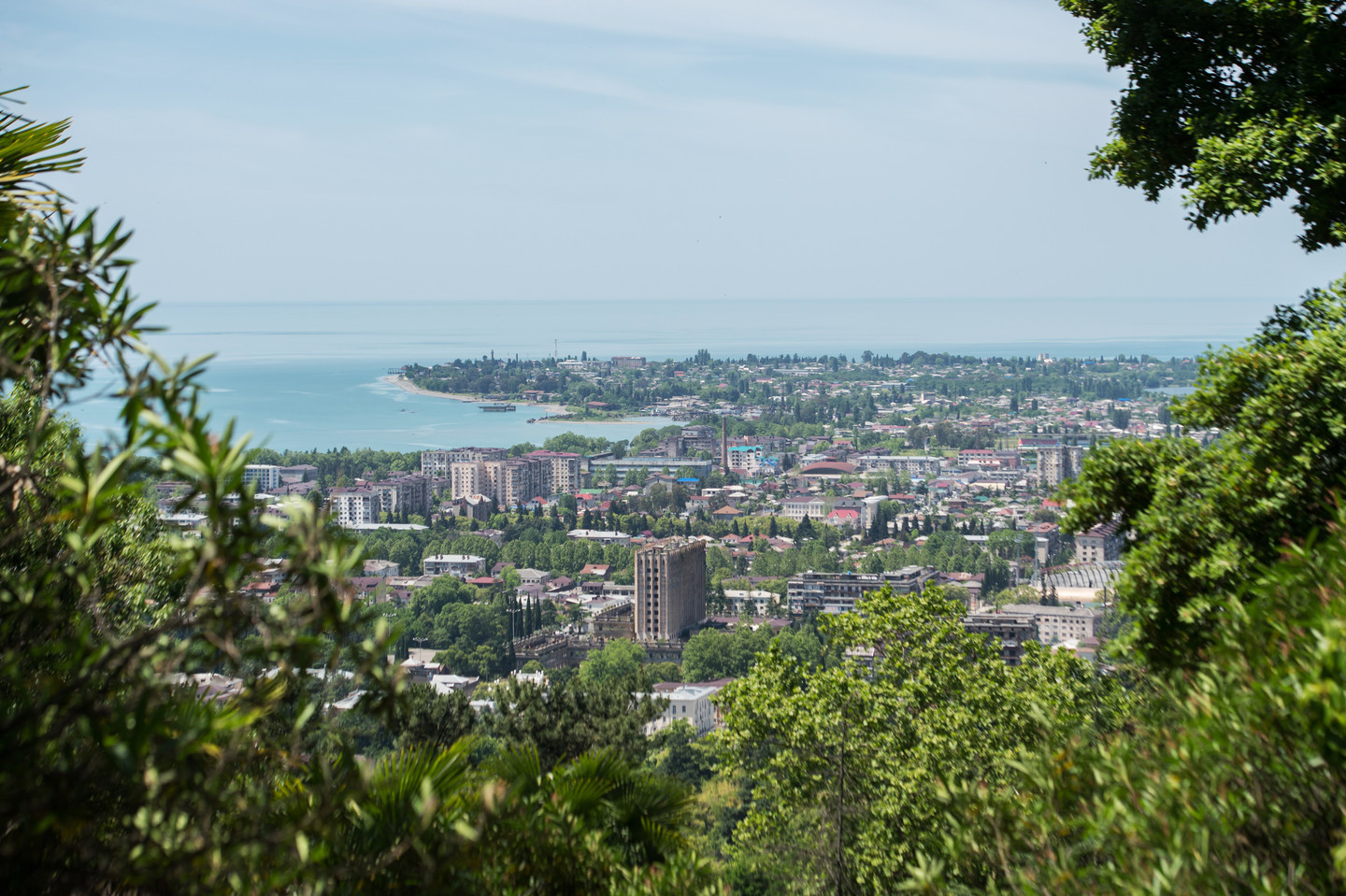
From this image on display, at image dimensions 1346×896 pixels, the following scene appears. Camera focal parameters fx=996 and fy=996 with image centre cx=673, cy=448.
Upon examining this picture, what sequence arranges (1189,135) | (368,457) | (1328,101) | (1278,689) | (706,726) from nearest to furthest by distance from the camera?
(1278,689), (1328,101), (1189,135), (706,726), (368,457)

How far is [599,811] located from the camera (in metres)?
2.44

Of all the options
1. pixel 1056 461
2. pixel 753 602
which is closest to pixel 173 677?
pixel 753 602

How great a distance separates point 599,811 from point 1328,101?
2.77 metres

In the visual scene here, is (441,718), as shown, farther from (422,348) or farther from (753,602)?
(422,348)

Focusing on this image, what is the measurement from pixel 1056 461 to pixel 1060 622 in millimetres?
27312

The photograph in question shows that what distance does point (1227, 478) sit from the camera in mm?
2479

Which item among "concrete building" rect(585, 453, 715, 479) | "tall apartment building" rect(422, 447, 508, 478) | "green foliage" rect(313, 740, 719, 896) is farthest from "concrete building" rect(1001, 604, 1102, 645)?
"tall apartment building" rect(422, 447, 508, 478)

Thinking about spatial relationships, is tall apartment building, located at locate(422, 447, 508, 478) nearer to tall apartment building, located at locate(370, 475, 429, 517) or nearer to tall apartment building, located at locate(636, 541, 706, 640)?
tall apartment building, located at locate(370, 475, 429, 517)

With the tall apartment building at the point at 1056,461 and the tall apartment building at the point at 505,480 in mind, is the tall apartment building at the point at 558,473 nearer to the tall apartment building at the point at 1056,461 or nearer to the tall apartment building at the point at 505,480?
the tall apartment building at the point at 505,480

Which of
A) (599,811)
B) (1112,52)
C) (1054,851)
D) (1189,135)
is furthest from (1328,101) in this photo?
(599,811)

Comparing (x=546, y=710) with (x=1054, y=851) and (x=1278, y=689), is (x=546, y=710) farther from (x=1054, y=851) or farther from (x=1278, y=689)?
(x=1278, y=689)

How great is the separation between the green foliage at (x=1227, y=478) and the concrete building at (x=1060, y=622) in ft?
78.9

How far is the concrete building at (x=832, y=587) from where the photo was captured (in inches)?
1209

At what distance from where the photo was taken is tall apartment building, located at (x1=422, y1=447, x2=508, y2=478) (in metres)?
50.6
